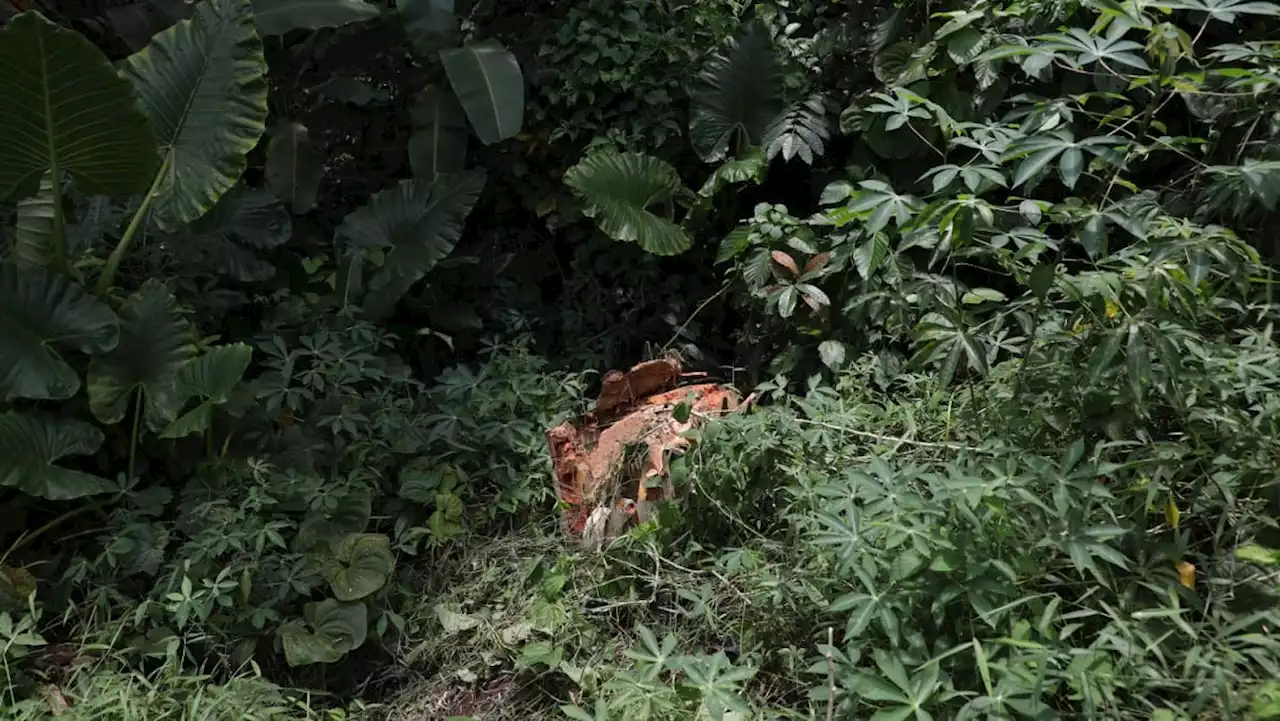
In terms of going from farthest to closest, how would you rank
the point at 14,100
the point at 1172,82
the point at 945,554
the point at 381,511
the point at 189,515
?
the point at 381,511, the point at 189,515, the point at 14,100, the point at 1172,82, the point at 945,554

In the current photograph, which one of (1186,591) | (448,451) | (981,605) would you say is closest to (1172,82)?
(1186,591)

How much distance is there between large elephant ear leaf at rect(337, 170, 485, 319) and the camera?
3115 mm

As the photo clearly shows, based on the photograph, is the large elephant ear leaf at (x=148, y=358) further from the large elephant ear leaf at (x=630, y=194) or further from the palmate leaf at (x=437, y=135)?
the large elephant ear leaf at (x=630, y=194)

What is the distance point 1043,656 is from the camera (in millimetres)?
1481

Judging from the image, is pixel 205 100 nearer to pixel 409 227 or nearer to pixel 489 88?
pixel 409 227

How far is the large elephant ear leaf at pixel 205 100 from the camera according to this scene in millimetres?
2531

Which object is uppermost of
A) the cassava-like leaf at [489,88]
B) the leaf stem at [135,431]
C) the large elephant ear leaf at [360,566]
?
the cassava-like leaf at [489,88]

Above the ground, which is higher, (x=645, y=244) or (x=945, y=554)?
(x=945, y=554)

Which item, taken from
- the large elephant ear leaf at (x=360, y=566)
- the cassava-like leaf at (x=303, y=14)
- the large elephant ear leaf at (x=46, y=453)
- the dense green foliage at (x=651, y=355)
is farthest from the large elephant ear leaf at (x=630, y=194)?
the large elephant ear leaf at (x=46, y=453)

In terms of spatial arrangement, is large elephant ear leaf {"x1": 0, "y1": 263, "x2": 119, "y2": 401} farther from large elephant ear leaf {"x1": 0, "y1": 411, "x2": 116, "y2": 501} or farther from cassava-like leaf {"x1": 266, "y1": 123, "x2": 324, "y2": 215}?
cassava-like leaf {"x1": 266, "y1": 123, "x2": 324, "y2": 215}

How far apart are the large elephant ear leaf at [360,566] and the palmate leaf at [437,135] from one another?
1.54 m

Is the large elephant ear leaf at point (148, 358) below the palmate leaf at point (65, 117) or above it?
below

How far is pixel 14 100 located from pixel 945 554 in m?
2.30

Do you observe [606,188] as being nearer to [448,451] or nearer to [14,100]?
[448,451]
